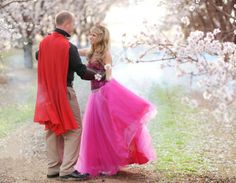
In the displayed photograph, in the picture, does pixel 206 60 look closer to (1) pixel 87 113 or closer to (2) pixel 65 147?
(1) pixel 87 113

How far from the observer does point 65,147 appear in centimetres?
616

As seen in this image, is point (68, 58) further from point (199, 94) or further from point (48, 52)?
point (199, 94)

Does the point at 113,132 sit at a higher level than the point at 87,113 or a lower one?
lower

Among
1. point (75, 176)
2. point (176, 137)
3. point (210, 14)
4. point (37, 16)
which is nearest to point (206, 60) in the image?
point (75, 176)

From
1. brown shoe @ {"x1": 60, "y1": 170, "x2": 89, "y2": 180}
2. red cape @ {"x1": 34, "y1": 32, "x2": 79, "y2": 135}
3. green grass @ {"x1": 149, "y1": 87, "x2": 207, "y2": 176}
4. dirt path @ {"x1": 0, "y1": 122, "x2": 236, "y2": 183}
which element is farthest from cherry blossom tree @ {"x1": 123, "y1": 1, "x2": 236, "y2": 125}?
green grass @ {"x1": 149, "y1": 87, "x2": 207, "y2": 176}

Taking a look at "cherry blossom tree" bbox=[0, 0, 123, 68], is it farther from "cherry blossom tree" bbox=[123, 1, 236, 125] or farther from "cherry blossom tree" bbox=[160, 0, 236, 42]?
"cherry blossom tree" bbox=[123, 1, 236, 125]

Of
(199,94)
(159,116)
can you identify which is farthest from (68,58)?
(199,94)

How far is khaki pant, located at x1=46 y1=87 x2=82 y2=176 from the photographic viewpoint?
6086 millimetres

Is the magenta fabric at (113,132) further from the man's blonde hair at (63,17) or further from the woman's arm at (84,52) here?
the man's blonde hair at (63,17)

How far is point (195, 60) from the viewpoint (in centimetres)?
546

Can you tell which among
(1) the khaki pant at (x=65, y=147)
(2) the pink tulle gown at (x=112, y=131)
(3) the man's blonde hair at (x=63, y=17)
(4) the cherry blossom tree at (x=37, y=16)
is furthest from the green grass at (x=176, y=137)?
(4) the cherry blossom tree at (x=37, y=16)

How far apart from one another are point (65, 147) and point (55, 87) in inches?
26.8

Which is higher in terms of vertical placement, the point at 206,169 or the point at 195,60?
the point at 195,60

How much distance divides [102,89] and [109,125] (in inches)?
A: 16.5
